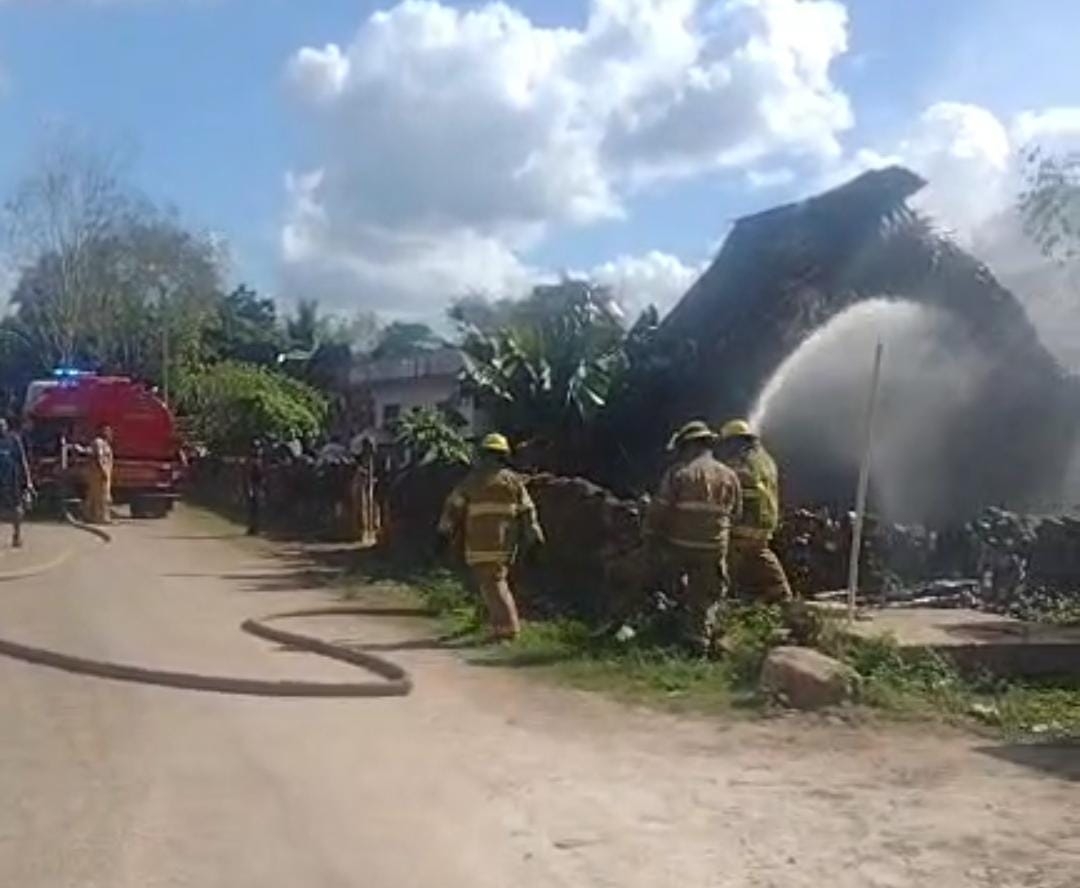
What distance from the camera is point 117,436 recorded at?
31.9 meters

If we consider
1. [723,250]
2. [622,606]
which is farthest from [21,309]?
[622,606]

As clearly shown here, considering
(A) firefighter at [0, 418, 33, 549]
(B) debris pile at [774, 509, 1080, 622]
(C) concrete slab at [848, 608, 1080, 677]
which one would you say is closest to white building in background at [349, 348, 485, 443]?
(A) firefighter at [0, 418, 33, 549]

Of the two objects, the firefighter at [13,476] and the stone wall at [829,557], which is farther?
the firefighter at [13,476]

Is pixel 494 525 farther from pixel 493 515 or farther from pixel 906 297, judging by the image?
pixel 906 297

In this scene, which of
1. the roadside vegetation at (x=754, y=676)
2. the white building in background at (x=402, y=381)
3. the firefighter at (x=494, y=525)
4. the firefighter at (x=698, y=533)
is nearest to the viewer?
the roadside vegetation at (x=754, y=676)

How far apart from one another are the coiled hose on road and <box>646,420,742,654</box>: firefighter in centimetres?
221

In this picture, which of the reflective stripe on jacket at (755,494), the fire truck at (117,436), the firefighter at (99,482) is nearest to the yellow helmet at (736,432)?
the reflective stripe on jacket at (755,494)

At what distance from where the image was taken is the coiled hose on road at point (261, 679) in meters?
11.0

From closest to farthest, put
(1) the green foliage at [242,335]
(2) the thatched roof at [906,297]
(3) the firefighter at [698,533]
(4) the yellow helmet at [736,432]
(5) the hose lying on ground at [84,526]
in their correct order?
(3) the firefighter at [698,533] → (4) the yellow helmet at [736,432] → (2) the thatched roof at [906,297] → (5) the hose lying on ground at [84,526] → (1) the green foliage at [242,335]

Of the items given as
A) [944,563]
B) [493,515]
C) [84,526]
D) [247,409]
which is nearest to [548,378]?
[944,563]

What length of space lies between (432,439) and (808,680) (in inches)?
487

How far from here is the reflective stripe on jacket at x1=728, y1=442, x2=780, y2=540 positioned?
45.7 ft

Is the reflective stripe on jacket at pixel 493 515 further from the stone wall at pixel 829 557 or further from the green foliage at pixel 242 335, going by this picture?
the green foliage at pixel 242 335

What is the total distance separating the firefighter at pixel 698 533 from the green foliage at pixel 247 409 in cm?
2723
